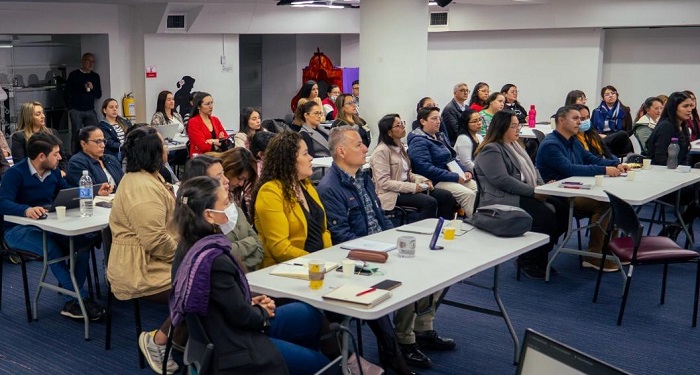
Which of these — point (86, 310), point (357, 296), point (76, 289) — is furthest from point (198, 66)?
point (357, 296)

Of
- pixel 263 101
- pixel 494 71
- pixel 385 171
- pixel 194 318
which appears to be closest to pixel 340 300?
pixel 194 318

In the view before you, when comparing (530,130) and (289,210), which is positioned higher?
(530,130)

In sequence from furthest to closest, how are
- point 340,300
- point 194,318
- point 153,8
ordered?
point 153,8
point 340,300
point 194,318

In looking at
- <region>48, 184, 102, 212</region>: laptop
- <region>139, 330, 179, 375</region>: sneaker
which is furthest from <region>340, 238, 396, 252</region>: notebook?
<region>48, 184, 102, 212</region>: laptop

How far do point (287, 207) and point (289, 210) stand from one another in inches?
0.8

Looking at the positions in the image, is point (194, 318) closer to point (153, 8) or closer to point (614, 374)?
point (614, 374)

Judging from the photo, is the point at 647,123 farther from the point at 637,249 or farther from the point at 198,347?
the point at 198,347

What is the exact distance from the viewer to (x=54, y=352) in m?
4.89

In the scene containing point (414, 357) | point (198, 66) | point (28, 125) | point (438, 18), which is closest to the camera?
point (414, 357)

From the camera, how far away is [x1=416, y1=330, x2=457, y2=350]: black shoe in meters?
4.97

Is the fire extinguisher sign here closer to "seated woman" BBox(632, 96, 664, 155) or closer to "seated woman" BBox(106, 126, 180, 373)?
"seated woman" BBox(632, 96, 664, 155)

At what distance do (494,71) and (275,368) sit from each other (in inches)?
464

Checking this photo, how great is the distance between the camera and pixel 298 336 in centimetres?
375

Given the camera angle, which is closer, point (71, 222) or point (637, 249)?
point (71, 222)
